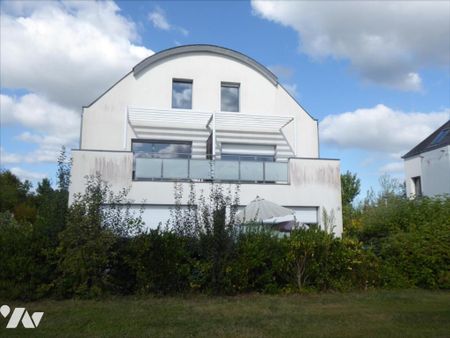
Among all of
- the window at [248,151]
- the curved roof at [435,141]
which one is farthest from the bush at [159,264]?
the curved roof at [435,141]

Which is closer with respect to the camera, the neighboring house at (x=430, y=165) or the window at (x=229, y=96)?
the window at (x=229, y=96)

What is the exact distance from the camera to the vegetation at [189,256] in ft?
34.2

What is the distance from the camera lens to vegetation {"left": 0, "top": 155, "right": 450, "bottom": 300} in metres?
A: 10.4

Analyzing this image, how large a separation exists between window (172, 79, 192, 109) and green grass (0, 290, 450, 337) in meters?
12.3

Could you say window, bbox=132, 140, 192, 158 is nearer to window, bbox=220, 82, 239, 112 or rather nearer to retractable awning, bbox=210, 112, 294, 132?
retractable awning, bbox=210, 112, 294, 132

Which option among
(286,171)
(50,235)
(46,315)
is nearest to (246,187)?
(286,171)

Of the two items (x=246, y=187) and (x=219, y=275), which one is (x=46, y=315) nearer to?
(x=219, y=275)

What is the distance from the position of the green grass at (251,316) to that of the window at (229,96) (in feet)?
41.3

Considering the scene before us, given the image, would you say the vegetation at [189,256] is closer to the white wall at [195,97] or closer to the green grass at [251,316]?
the green grass at [251,316]

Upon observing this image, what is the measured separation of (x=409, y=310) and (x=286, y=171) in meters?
8.81

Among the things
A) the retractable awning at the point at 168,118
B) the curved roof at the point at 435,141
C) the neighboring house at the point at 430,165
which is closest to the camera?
the retractable awning at the point at 168,118

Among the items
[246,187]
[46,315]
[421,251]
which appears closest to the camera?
[46,315]

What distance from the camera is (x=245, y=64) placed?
22.3m

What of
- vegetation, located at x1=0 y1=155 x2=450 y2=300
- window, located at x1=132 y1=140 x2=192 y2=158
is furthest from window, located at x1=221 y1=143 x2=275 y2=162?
vegetation, located at x1=0 y1=155 x2=450 y2=300
